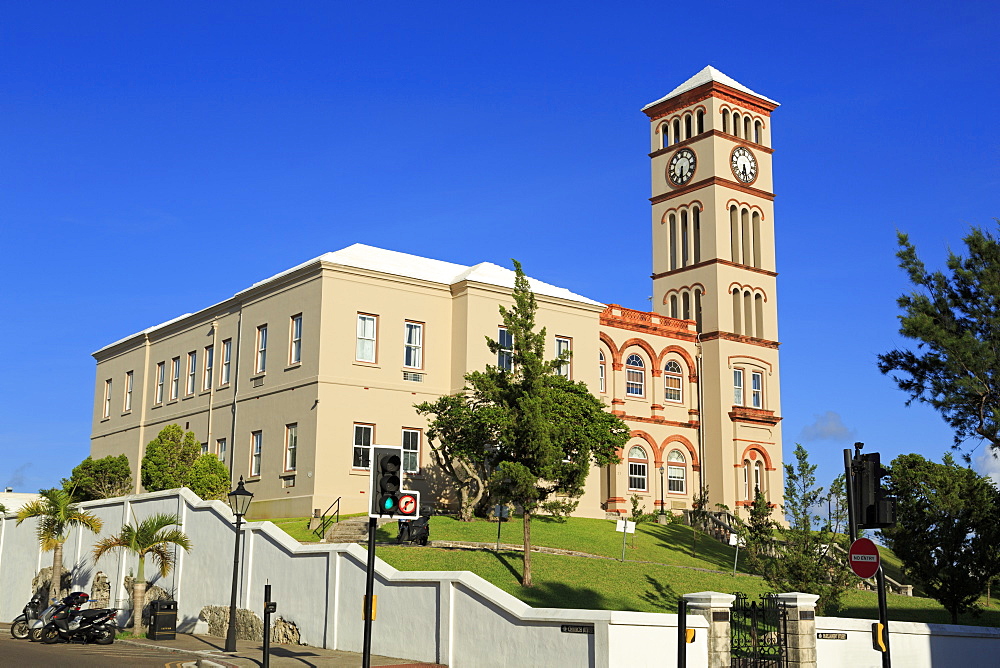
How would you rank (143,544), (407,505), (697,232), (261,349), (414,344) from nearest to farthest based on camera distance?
(407,505), (143,544), (414,344), (261,349), (697,232)

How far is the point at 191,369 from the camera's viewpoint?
156 ft

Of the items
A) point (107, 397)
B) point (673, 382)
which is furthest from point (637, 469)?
point (107, 397)

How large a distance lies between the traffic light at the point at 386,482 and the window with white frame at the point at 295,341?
24.5 m

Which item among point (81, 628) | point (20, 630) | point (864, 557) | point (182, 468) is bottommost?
point (20, 630)

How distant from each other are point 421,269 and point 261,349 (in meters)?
7.16

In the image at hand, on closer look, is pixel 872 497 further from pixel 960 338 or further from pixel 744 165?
pixel 744 165

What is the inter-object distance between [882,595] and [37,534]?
106 feet

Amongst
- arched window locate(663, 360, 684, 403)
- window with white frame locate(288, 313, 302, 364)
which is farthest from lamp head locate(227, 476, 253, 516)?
arched window locate(663, 360, 684, 403)

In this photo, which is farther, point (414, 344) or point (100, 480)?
point (100, 480)

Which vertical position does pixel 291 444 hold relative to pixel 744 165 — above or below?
below

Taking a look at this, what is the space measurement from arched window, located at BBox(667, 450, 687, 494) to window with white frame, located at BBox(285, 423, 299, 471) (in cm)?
1855

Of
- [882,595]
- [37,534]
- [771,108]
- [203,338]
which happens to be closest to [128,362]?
[203,338]

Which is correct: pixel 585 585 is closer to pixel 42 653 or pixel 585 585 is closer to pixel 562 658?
pixel 562 658

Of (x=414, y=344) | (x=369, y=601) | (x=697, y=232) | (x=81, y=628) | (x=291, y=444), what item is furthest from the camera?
(x=697, y=232)
